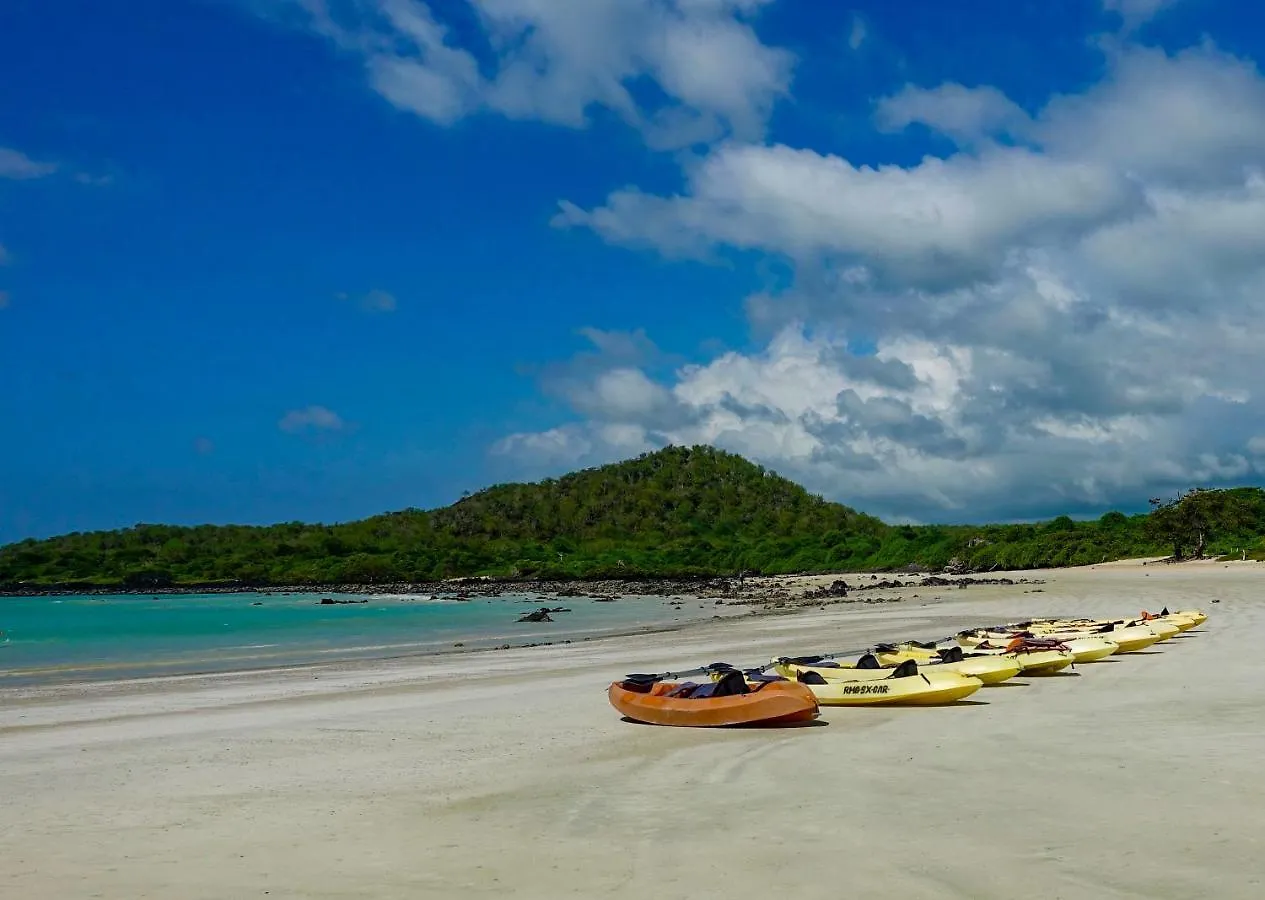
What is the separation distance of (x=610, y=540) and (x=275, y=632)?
81.6 metres

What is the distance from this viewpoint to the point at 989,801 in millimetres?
9859

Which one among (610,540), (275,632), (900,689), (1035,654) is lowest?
(900,689)

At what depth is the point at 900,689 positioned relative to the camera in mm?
16078

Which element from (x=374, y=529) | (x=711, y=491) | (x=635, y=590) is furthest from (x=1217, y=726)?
(x=374, y=529)

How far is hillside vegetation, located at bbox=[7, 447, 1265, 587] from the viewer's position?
273 feet

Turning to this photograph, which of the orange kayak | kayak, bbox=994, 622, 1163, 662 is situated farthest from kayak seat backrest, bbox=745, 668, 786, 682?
kayak, bbox=994, 622, 1163, 662

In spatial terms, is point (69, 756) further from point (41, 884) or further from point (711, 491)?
point (711, 491)

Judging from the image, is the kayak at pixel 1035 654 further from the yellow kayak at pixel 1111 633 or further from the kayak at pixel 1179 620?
the kayak at pixel 1179 620

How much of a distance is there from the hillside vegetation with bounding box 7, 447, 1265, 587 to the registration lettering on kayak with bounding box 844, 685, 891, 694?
5971 centimetres

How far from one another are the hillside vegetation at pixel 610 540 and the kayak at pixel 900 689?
59097 mm

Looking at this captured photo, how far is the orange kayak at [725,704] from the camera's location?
47.9 ft

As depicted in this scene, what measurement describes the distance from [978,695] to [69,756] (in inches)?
546

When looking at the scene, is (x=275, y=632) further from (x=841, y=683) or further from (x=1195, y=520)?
(x=1195, y=520)

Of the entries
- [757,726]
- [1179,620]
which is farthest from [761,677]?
[1179,620]
